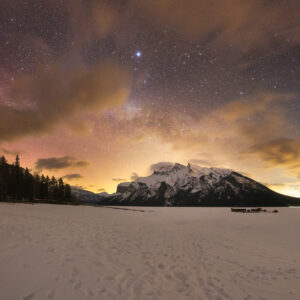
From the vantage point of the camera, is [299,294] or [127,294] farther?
[299,294]

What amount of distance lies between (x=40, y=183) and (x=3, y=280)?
101 metres

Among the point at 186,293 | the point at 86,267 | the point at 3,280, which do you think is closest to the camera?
the point at 3,280

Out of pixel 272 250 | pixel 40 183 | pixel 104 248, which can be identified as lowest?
pixel 272 250

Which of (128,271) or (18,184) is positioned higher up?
(18,184)

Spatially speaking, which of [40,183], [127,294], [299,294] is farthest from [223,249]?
[40,183]

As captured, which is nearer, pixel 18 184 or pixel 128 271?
pixel 128 271

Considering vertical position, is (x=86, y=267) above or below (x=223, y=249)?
above

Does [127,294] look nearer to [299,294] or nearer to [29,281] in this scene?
[29,281]

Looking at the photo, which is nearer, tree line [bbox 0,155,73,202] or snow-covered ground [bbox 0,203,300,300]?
snow-covered ground [bbox 0,203,300,300]

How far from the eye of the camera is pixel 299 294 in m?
7.96

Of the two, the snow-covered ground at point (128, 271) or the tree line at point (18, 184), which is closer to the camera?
the snow-covered ground at point (128, 271)

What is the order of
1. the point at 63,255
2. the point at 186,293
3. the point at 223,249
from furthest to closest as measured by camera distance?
the point at 223,249 → the point at 63,255 → the point at 186,293

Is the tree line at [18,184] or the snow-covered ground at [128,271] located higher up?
the tree line at [18,184]

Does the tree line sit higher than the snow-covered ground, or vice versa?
the tree line
